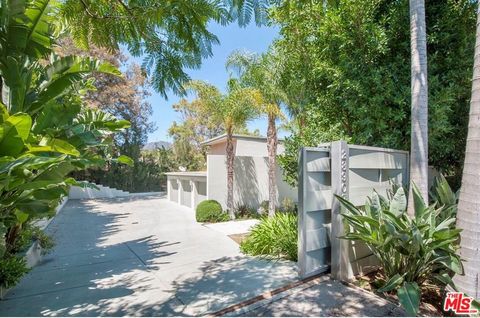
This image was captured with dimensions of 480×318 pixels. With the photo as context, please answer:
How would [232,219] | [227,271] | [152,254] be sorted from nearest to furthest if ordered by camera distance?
[227,271], [152,254], [232,219]

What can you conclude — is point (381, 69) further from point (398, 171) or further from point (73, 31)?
point (73, 31)

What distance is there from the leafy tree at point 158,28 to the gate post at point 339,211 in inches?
104

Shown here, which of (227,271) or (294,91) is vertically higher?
(294,91)

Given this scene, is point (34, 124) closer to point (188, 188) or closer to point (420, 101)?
point (420, 101)

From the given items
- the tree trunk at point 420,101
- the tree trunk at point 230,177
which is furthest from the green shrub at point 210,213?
the tree trunk at point 420,101

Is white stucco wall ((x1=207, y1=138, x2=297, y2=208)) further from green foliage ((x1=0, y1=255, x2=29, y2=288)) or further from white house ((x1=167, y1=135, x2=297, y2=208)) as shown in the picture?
green foliage ((x1=0, y1=255, x2=29, y2=288))

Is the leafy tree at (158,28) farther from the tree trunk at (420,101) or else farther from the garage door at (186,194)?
the garage door at (186,194)

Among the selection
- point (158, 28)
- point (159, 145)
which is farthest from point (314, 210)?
point (159, 145)

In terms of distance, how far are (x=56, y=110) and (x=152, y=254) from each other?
4937mm

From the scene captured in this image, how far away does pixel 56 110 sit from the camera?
107 inches

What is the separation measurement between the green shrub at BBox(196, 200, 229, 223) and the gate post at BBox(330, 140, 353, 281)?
7101mm

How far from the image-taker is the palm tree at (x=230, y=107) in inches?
434

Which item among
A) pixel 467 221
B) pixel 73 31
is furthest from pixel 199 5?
pixel 467 221

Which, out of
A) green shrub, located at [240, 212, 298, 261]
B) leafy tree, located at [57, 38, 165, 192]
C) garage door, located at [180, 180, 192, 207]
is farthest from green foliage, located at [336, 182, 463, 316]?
leafy tree, located at [57, 38, 165, 192]
